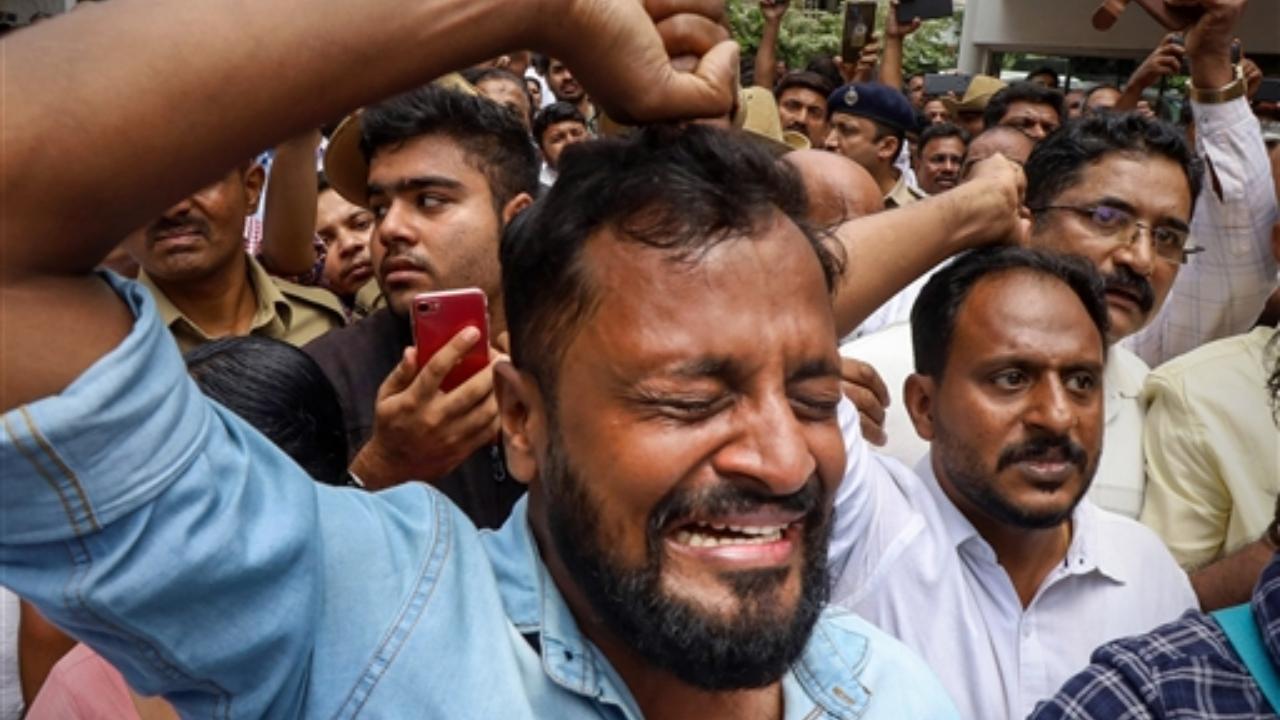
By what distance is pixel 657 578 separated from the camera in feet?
4.03

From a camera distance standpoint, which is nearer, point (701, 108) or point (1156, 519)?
point (701, 108)

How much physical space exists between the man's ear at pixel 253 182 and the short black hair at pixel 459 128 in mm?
585

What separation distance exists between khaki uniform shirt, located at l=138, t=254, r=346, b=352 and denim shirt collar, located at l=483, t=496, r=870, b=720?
6.00ft

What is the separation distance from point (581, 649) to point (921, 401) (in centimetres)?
135

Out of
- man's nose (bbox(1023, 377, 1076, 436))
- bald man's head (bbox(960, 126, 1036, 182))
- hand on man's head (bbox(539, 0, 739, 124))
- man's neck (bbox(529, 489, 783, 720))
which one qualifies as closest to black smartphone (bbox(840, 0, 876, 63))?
bald man's head (bbox(960, 126, 1036, 182))

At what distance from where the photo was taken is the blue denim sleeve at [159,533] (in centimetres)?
90

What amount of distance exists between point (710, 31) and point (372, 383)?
148 centimetres

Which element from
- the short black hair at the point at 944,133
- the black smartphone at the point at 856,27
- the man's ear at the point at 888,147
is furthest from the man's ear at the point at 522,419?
the black smartphone at the point at 856,27

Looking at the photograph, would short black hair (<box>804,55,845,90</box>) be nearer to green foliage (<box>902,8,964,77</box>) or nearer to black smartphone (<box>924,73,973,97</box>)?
black smartphone (<box>924,73,973,97</box>)

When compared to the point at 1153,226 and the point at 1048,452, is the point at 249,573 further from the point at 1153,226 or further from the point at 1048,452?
the point at 1153,226

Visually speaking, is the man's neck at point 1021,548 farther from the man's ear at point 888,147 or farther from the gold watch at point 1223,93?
the man's ear at point 888,147

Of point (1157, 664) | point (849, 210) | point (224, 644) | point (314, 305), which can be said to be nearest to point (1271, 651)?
point (1157, 664)

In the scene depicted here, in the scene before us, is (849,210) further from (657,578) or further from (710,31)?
(657,578)

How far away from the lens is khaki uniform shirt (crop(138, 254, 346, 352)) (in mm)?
3064
